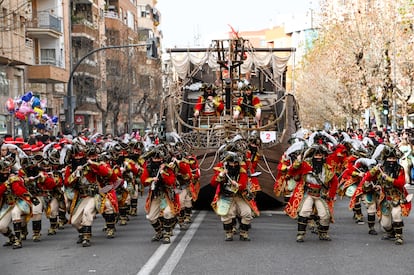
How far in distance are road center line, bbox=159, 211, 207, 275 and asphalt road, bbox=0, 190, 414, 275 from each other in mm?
13

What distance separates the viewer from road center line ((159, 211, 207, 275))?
9945mm

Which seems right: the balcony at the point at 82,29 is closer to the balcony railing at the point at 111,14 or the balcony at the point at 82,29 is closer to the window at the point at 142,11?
the balcony railing at the point at 111,14

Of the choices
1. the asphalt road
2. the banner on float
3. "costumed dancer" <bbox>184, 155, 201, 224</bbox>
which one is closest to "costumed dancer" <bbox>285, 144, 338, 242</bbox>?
the asphalt road

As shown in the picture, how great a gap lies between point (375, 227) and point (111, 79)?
36.0 m

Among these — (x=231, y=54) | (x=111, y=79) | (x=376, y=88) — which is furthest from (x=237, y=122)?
(x=111, y=79)

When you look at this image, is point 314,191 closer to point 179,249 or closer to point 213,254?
point 213,254

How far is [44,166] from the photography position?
45.4 ft

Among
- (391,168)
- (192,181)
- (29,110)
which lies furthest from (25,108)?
(391,168)

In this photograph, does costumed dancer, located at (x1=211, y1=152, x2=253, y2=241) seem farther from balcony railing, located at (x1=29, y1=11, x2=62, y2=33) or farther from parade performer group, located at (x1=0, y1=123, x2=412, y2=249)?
balcony railing, located at (x1=29, y1=11, x2=62, y2=33)

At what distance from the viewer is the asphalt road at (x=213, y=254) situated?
32.9 feet

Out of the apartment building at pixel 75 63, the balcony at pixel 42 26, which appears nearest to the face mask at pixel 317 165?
the apartment building at pixel 75 63

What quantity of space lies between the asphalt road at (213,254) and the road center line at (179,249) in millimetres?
13

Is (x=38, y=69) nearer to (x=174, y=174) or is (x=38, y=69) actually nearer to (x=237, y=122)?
(x=237, y=122)

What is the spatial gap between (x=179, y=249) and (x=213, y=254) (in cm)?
73
